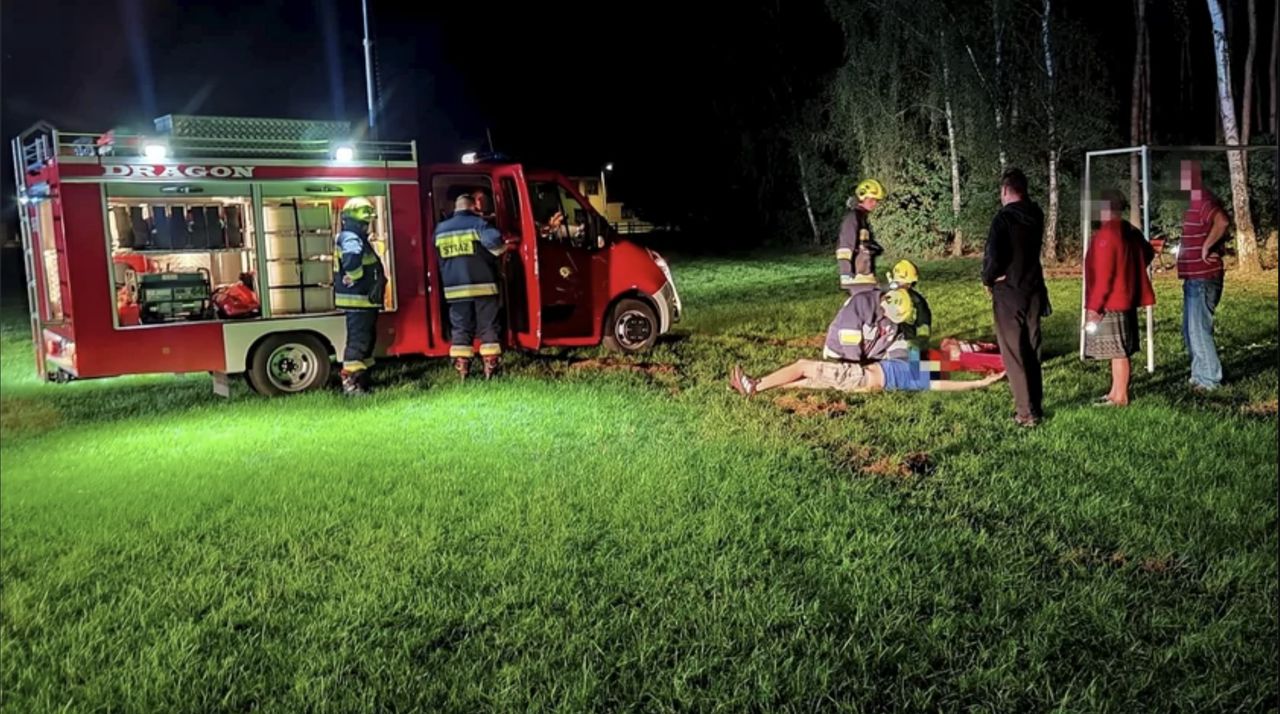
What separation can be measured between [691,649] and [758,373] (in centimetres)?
617

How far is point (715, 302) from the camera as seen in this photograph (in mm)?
17625

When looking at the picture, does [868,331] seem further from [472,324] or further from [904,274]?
[472,324]

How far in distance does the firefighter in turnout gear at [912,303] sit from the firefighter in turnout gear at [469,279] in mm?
3565

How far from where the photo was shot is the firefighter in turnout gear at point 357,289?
8.80 meters

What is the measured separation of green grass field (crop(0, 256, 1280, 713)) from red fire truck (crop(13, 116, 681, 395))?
2.72 feet

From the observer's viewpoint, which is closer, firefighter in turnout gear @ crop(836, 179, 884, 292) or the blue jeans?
the blue jeans

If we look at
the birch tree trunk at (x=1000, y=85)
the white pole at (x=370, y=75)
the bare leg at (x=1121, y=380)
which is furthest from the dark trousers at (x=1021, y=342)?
the birch tree trunk at (x=1000, y=85)

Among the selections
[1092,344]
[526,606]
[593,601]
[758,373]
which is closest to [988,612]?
[593,601]

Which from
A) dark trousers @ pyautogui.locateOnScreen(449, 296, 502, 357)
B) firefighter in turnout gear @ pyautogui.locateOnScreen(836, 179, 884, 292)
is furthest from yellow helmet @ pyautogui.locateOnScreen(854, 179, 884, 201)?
dark trousers @ pyautogui.locateOnScreen(449, 296, 502, 357)

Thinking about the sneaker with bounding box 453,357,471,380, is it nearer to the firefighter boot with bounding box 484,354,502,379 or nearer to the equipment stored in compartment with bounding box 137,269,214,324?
the firefighter boot with bounding box 484,354,502,379

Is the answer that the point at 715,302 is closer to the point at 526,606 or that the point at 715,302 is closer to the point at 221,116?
the point at 221,116

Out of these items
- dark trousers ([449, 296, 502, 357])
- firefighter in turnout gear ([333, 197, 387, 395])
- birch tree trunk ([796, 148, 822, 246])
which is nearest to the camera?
firefighter in turnout gear ([333, 197, 387, 395])

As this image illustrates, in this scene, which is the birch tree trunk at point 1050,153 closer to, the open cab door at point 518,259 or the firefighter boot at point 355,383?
the open cab door at point 518,259

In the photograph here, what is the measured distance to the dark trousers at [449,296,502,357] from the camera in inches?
371
